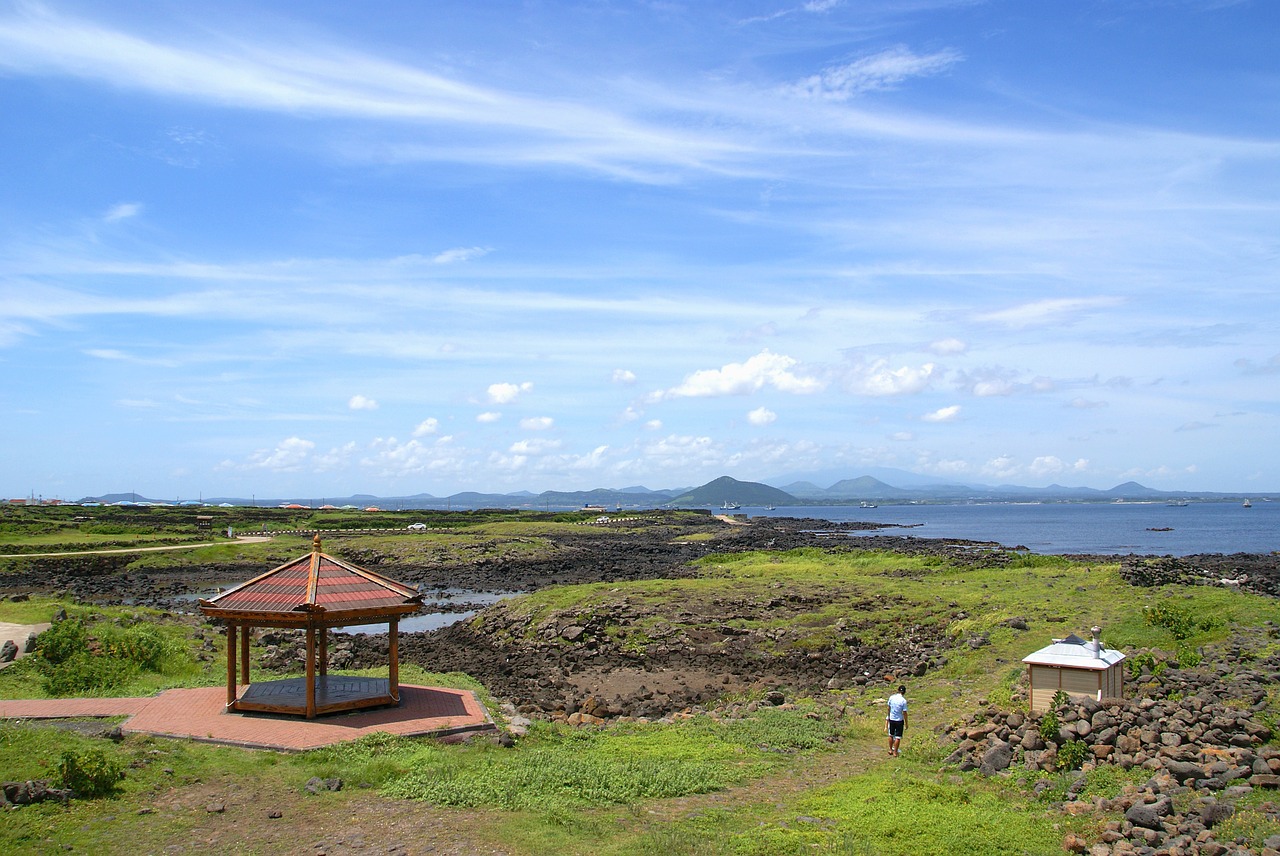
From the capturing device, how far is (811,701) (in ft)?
79.8

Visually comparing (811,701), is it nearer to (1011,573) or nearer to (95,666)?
(95,666)

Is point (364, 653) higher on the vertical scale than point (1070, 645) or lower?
lower

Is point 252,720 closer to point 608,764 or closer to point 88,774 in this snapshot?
point 88,774

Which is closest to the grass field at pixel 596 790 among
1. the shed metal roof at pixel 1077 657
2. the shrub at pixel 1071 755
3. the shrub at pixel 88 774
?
the shrub at pixel 88 774

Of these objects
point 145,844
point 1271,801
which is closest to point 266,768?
point 145,844

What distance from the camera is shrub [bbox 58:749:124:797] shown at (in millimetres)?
13312

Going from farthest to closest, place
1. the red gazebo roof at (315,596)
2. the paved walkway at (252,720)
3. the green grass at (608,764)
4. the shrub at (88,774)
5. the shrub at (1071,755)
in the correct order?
the red gazebo roof at (315,596), the paved walkway at (252,720), the shrub at (1071,755), the green grass at (608,764), the shrub at (88,774)

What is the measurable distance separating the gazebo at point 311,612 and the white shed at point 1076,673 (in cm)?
1344

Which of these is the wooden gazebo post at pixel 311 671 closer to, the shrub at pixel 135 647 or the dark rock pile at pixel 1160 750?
the shrub at pixel 135 647

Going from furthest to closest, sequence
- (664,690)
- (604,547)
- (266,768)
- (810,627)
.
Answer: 1. (604,547)
2. (810,627)
3. (664,690)
4. (266,768)

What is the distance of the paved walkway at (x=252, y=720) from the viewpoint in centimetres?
1736

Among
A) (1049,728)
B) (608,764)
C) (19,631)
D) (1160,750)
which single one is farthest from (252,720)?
(1160,750)

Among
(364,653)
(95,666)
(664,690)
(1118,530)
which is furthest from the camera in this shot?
(1118,530)

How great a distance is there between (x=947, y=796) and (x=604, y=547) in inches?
3191
